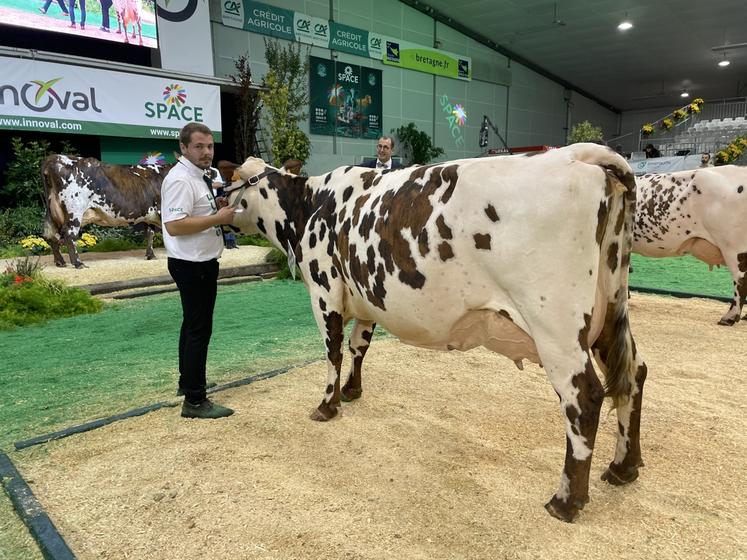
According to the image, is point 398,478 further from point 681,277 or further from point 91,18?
point 91,18

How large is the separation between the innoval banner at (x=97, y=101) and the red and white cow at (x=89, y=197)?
1.91 metres

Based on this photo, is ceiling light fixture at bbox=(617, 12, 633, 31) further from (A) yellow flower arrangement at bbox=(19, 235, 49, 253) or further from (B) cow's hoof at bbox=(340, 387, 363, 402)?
(B) cow's hoof at bbox=(340, 387, 363, 402)

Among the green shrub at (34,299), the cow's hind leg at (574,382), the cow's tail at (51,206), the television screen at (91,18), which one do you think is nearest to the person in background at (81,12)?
the television screen at (91,18)

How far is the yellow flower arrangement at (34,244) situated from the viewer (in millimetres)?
9211

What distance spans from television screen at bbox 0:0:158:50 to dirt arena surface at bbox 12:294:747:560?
988cm

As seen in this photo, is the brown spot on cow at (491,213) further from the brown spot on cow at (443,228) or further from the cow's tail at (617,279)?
the cow's tail at (617,279)

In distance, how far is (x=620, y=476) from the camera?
2586 millimetres

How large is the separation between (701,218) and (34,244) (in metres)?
10.8

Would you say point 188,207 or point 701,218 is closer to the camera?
point 188,207

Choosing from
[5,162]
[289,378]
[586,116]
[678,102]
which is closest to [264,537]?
[289,378]

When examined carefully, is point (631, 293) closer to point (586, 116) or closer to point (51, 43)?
point (51, 43)

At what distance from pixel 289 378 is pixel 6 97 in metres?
8.94

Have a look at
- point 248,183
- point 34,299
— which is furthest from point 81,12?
point 248,183

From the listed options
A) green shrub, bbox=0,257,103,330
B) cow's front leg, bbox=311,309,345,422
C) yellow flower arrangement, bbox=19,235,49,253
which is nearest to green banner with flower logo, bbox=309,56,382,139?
yellow flower arrangement, bbox=19,235,49,253
